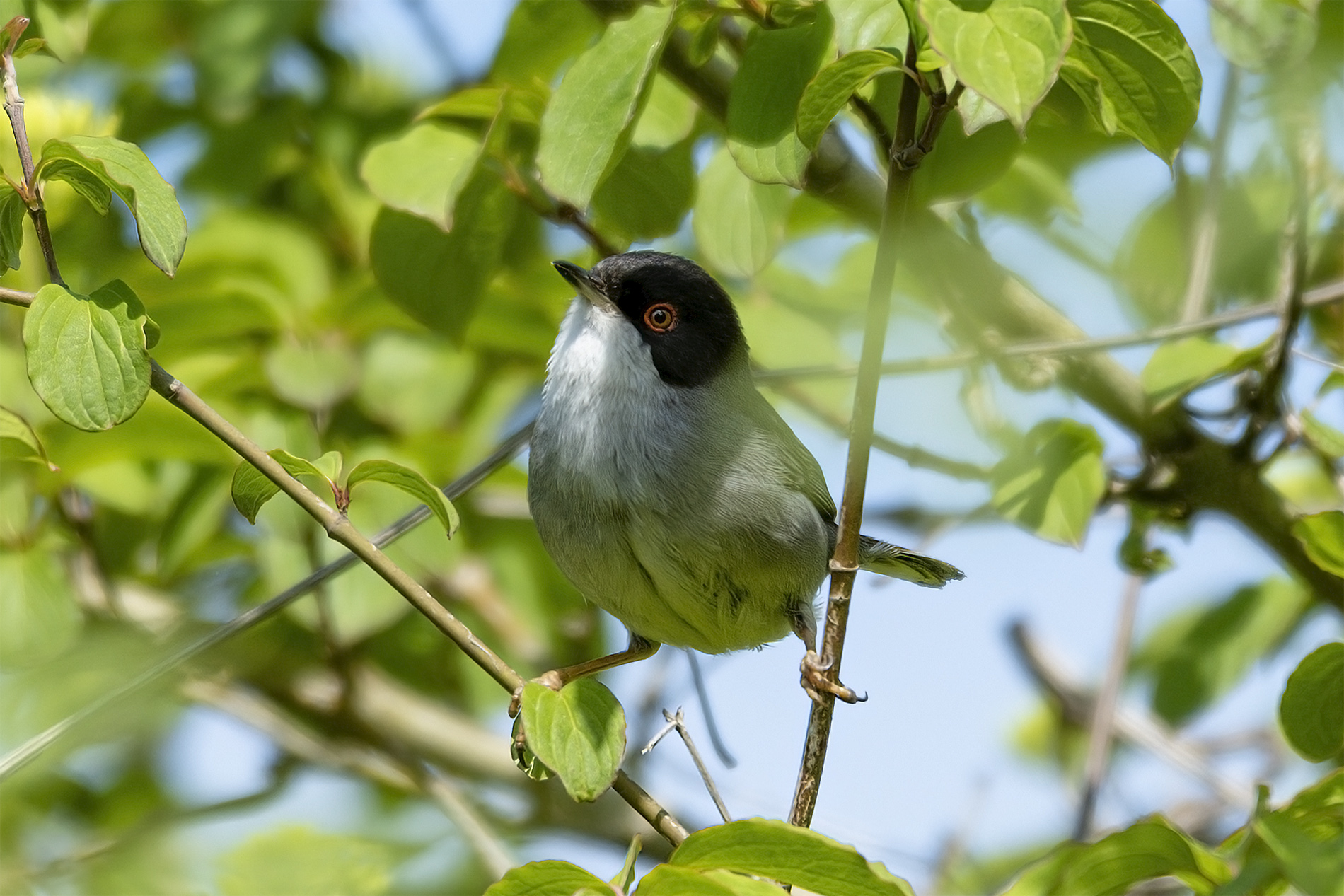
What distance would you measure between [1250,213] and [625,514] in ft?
6.38

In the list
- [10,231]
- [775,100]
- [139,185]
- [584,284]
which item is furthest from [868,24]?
[584,284]

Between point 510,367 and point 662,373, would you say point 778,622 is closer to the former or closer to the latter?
point 662,373

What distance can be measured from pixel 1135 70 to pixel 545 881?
1381 mm

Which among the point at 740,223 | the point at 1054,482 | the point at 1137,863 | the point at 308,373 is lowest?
the point at 1137,863

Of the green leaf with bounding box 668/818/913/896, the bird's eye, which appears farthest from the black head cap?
the green leaf with bounding box 668/818/913/896

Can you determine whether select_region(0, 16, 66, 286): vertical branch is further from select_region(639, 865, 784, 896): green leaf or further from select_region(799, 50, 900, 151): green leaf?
select_region(639, 865, 784, 896): green leaf

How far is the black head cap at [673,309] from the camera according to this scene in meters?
3.31

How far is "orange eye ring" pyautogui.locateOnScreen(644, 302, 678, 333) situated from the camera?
3.36 meters

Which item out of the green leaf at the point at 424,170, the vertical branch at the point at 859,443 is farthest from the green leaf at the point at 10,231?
the vertical branch at the point at 859,443

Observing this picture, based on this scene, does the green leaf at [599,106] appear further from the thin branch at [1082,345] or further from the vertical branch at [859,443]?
the thin branch at [1082,345]

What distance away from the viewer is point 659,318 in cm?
337

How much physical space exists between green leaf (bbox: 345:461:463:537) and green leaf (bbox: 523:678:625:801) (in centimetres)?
29

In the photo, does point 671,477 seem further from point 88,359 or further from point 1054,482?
point 88,359

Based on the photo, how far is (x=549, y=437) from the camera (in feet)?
10.1
